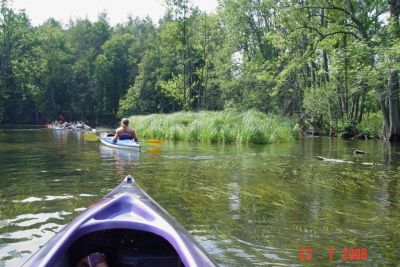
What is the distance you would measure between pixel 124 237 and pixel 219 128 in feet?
59.8

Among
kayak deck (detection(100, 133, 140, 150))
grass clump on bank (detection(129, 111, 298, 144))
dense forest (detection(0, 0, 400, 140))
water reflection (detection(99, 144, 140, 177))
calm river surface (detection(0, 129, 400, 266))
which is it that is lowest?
calm river surface (detection(0, 129, 400, 266))

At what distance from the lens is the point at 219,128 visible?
2192cm

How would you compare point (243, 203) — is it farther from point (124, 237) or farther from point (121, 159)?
point (121, 159)

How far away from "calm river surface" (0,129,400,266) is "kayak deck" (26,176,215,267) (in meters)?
0.94

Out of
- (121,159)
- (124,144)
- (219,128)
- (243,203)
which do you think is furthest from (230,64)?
(243,203)

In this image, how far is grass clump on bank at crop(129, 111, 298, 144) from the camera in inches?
844

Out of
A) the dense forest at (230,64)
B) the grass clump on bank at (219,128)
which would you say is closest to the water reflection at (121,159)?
the grass clump on bank at (219,128)

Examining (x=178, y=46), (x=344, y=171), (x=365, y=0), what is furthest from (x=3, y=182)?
(x=178, y=46)

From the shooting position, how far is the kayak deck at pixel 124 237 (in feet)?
9.57

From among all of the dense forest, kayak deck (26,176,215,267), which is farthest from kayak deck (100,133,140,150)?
kayak deck (26,176,215,267)

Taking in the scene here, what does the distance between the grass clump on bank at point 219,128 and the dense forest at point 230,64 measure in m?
4.06

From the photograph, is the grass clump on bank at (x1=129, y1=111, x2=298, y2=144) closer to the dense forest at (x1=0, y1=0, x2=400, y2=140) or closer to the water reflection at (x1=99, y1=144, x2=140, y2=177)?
the dense forest at (x1=0, y1=0, x2=400, y2=140)

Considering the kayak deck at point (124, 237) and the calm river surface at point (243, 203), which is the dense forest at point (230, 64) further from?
the kayak deck at point (124, 237)

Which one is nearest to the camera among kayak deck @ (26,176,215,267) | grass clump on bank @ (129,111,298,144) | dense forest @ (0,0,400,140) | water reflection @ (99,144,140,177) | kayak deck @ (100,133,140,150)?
kayak deck @ (26,176,215,267)
